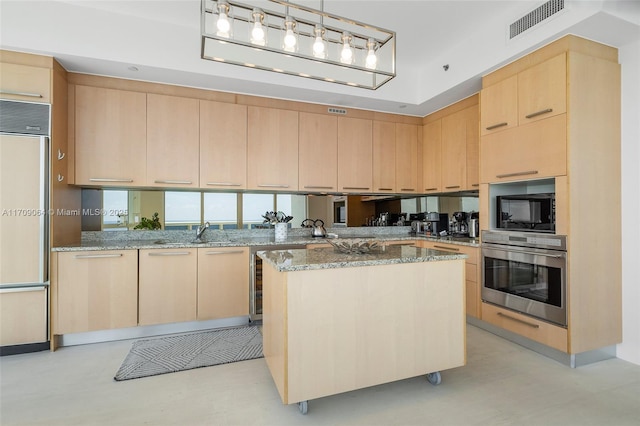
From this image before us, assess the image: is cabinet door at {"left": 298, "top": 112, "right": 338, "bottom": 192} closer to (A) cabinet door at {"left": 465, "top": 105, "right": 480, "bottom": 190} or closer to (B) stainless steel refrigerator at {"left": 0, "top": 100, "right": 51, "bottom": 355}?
(A) cabinet door at {"left": 465, "top": 105, "right": 480, "bottom": 190}

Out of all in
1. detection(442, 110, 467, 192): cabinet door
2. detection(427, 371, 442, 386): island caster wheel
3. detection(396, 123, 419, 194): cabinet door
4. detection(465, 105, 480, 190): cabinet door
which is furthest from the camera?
detection(396, 123, 419, 194): cabinet door

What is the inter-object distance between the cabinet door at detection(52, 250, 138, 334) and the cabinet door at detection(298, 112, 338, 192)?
1.99m

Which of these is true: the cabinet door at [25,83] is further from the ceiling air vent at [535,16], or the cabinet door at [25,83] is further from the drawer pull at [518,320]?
the drawer pull at [518,320]

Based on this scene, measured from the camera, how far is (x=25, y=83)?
8.57 ft

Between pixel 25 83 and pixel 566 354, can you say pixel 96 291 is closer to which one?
pixel 25 83

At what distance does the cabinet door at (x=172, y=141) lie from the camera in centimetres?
324

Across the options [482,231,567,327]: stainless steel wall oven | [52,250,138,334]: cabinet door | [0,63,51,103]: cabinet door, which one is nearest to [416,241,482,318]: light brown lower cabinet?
[482,231,567,327]: stainless steel wall oven

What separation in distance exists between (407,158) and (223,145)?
242 cm

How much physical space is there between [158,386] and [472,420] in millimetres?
1984

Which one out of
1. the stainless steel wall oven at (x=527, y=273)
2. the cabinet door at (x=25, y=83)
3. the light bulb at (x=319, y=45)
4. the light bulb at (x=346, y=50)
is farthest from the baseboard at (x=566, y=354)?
the cabinet door at (x=25, y=83)

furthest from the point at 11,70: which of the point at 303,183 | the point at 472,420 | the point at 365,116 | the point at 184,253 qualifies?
the point at 472,420

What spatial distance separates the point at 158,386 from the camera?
7.07ft

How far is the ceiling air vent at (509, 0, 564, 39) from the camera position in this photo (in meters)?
2.37

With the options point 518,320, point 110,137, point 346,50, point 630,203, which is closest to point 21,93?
point 110,137
